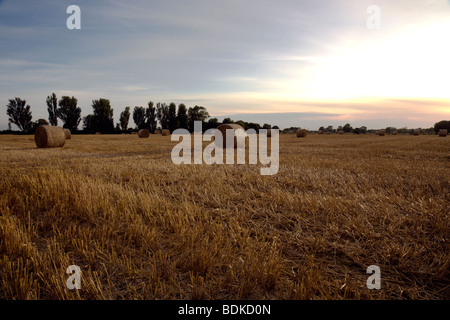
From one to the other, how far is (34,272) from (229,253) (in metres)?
1.94

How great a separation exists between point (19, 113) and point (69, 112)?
12517 mm

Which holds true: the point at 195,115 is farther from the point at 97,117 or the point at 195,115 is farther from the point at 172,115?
the point at 97,117

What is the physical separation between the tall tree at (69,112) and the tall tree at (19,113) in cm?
803

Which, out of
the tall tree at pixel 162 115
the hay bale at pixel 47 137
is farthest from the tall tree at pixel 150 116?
the hay bale at pixel 47 137

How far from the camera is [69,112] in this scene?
57688mm

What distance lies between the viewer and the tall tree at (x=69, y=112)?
57656 mm

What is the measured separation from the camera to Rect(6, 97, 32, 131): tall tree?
5822 cm

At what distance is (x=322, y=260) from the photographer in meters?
2.71

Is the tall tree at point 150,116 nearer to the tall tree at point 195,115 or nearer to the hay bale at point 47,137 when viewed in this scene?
the tall tree at point 195,115

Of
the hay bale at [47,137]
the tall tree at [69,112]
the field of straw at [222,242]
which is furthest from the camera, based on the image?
the tall tree at [69,112]

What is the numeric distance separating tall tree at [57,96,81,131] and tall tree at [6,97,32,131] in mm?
8032

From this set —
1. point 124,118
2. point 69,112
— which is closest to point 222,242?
point 69,112
